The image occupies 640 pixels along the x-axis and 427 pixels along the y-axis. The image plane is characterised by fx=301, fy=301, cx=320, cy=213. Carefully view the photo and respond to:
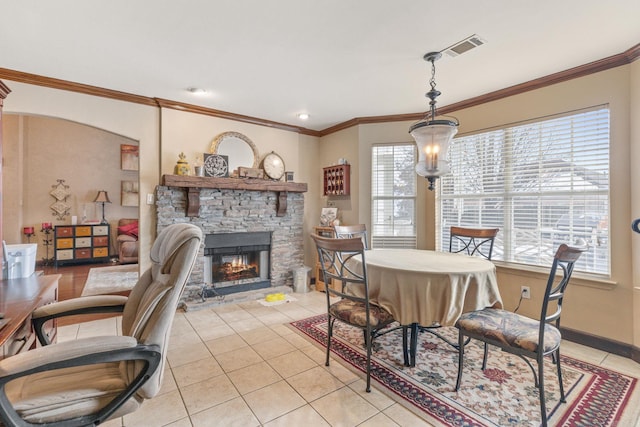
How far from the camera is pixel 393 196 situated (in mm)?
4234

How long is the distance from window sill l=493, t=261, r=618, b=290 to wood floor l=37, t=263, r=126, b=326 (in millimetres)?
4447

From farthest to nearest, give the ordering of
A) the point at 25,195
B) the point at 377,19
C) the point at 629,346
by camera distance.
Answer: the point at 25,195 → the point at 629,346 → the point at 377,19

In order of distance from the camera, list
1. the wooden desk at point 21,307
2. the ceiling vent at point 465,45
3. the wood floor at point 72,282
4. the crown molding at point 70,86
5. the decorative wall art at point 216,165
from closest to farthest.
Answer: the wooden desk at point 21,307
the ceiling vent at point 465,45
the crown molding at point 70,86
the wood floor at point 72,282
the decorative wall art at point 216,165

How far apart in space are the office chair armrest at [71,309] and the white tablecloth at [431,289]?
1663mm

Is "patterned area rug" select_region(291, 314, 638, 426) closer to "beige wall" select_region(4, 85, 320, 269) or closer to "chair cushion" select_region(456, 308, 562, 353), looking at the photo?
"chair cushion" select_region(456, 308, 562, 353)

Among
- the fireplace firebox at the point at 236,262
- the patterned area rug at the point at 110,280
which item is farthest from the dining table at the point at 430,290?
the patterned area rug at the point at 110,280

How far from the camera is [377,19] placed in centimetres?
206

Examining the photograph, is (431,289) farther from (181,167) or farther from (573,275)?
(181,167)

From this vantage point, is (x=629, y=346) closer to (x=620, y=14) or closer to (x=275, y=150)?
(x=620, y=14)

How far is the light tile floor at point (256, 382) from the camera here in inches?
70.0

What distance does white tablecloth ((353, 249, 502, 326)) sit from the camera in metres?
2.01

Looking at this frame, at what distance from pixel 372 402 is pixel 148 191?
329 cm

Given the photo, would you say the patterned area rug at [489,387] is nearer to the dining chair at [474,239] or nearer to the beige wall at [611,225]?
the beige wall at [611,225]

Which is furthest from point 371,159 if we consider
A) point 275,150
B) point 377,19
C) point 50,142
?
point 50,142
